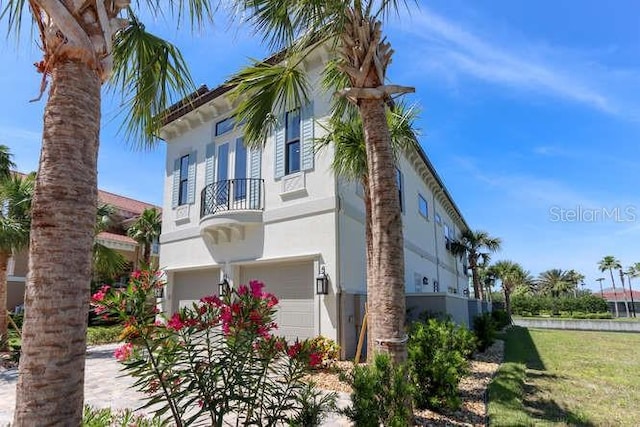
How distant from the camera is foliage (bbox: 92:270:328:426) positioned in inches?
125

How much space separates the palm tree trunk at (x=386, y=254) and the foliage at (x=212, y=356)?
1.10 m

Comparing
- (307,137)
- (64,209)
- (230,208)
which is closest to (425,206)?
(307,137)

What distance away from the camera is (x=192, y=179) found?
14344mm

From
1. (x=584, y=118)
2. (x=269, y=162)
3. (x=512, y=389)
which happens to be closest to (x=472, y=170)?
(x=584, y=118)

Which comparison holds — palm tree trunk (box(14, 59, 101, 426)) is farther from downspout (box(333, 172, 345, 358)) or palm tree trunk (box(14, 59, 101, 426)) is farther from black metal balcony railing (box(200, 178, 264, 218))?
black metal balcony railing (box(200, 178, 264, 218))

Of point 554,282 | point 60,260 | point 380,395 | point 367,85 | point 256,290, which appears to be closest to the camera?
point 60,260

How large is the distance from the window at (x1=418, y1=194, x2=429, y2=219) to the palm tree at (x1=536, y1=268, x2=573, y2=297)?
5031 cm

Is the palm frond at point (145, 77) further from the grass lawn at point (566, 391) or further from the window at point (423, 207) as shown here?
the window at point (423, 207)

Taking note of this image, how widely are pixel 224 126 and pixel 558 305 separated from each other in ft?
147

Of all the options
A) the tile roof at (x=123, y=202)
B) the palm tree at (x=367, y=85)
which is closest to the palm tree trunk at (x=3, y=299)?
the palm tree at (x=367, y=85)

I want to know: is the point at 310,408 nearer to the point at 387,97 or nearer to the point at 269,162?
the point at 387,97

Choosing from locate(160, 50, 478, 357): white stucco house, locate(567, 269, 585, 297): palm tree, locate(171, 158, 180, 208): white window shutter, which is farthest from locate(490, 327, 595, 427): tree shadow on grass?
locate(567, 269, 585, 297): palm tree

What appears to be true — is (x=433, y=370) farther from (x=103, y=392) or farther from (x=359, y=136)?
(x=103, y=392)

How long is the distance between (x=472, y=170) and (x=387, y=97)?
15.4 m
